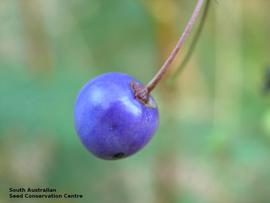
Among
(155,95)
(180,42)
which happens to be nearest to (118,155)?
(180,42)

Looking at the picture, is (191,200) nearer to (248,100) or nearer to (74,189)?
(74,189)

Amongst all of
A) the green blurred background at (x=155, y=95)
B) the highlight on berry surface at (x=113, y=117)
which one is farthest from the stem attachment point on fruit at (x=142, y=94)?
the green blurred background at (x=155, y=95)

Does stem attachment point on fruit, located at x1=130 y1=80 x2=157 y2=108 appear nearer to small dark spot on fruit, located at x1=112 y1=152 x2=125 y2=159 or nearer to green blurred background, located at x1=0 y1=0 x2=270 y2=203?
small dark spot on fruit, located at x1=112 y1=152 x2=125 y2=159

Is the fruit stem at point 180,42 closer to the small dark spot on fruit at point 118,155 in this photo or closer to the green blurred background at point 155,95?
the small dark spot on fruit at point 118,155

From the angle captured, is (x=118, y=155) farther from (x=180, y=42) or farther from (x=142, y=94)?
(x=180, y=42)

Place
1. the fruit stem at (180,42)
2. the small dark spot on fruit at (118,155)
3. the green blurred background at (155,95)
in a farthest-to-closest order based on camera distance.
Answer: the green blurred background at (155,95), the small dark spot on fruit at (118,155), the fruit stem at (180,42)

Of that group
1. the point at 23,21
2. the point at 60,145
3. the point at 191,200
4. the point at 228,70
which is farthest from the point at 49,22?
the point at 191,200

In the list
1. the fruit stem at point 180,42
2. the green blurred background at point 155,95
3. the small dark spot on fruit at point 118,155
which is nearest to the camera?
the fruit stem at point 180,42

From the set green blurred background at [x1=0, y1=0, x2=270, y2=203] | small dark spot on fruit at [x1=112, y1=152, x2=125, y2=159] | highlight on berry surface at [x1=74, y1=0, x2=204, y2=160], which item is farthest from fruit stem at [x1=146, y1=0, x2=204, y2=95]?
green blurred background at [x1=0, y1=0, x2=270, y2=203]
